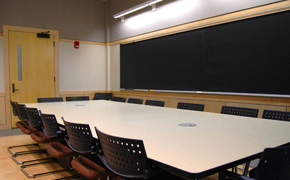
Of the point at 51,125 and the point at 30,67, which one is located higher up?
the point at 30,67

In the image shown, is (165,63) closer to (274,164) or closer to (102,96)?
(102,96)

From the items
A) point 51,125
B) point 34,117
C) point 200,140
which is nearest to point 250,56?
point 200,140

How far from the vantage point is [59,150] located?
2545 mm

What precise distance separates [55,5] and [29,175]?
516 centimetres

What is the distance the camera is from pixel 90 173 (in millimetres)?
1855

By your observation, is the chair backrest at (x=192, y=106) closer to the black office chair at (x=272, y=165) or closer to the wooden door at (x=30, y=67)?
the black office chair at (x=272, y=165)

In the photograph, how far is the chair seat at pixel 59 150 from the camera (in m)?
2.43

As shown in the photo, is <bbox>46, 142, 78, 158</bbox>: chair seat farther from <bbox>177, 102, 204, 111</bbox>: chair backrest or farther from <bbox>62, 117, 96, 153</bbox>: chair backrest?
<bbox>177, 102, 204, 111</bbox>: chair backrest

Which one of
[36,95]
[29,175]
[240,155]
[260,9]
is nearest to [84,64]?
[36,95]

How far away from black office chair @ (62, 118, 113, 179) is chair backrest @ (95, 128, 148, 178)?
0.24 meters

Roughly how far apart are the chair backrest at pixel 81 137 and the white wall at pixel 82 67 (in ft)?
16.5

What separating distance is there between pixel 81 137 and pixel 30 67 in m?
5.11

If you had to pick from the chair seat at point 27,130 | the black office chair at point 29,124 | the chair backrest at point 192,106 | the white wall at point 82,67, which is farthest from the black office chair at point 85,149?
the white wall at point 82,67

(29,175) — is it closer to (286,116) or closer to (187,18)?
(286,116)
